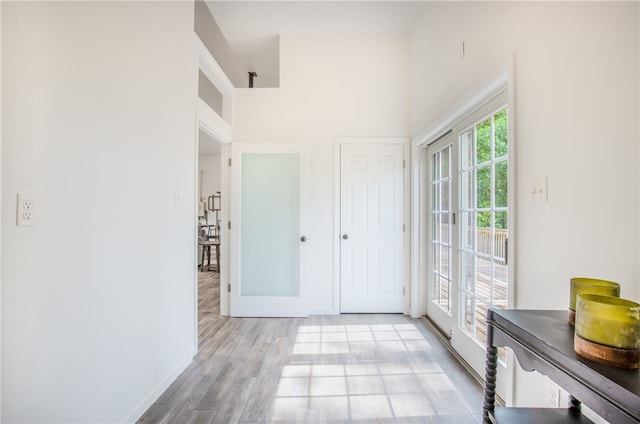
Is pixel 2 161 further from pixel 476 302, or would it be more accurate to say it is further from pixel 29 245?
pixel 476 302

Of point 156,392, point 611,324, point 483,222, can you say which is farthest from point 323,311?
point 611,324

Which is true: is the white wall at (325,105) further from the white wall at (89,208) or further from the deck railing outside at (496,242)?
the deck railing outside at (496,242)

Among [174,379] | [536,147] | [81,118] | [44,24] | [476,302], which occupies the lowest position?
[174,379]

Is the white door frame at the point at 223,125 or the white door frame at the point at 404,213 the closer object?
the white door frame at the point at 223,125

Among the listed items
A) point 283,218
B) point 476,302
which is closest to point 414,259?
point 476,302

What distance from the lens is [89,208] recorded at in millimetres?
1330

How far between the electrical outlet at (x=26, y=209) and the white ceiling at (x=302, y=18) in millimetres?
2675

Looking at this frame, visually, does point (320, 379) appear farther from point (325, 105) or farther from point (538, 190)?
point (325, 105)

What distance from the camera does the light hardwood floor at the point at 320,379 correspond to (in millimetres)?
1660

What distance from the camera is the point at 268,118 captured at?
3.34 metres

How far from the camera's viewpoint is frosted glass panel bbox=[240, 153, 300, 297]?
10.8 feet

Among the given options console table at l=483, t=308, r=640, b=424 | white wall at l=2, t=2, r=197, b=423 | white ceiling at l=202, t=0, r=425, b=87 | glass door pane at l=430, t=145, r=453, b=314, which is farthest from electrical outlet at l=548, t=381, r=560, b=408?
white ceiling at l=202, t=0, r=425, b=87

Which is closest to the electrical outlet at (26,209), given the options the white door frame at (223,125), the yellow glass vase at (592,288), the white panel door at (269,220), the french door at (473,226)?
the white door frame at (223,125)

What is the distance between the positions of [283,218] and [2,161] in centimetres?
241
